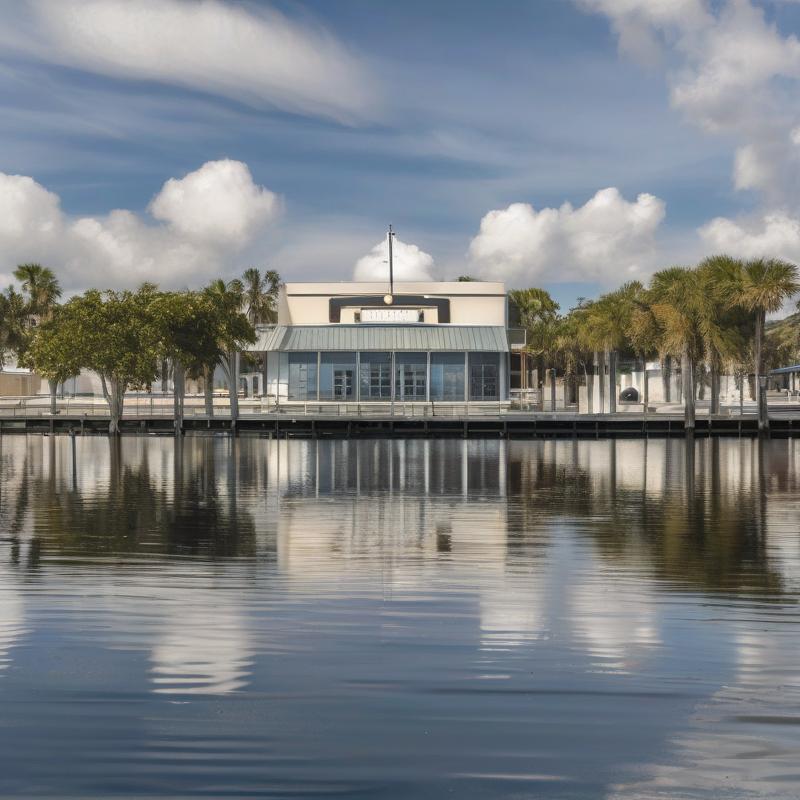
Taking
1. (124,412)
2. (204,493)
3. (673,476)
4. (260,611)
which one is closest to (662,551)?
(260,611)

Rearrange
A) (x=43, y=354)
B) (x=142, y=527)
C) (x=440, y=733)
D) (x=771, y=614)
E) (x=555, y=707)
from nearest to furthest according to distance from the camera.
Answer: (x=440, y=733) → (x=555, y=707) → (x=771, y=614) → (x=142, y=527) → (x=43, y=354)

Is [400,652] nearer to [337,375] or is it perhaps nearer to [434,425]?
[434,425]

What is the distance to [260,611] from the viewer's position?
9.92 m

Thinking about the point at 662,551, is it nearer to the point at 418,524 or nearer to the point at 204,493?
the point at 418,524

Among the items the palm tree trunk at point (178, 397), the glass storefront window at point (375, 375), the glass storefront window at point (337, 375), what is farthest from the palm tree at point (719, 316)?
the palm tree trunk at point (178, 397)

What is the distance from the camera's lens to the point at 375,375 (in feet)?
224

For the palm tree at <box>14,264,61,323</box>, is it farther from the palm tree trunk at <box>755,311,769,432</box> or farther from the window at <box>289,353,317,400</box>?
the palm tree trunk at <box>755,311,769,432</box>

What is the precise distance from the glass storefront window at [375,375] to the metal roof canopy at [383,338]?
879mm

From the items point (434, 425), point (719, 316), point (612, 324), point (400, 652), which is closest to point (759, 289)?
point (719, 316)

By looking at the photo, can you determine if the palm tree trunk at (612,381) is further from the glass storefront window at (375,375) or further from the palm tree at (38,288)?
the palm tree at (38,288)

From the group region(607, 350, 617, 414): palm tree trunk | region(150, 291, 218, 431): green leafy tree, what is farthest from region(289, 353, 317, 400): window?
region(607, 350, 617, 414): palm tree trunk

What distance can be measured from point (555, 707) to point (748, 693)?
1401mm

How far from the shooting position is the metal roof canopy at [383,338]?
6738 cm

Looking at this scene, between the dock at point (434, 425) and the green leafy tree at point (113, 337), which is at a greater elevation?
the green leafy tree at point (113, 337)
